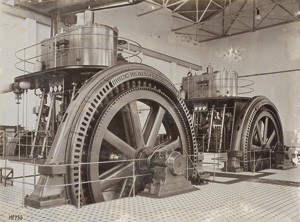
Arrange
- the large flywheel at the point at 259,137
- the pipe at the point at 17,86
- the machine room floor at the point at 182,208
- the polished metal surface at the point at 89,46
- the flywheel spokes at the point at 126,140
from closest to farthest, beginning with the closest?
the machine room floor at the point at 182,208 → the flywheel spokes at the point at 126,140 → the polished metal surface at the point at 89,46 → the pipe at the point at 17,86 → the large flywheel at the point at 259,137

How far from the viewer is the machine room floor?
3.29 metres

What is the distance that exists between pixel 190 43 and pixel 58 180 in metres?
15.3

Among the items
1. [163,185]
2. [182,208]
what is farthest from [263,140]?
[182,208]

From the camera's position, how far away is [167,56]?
15992 mm

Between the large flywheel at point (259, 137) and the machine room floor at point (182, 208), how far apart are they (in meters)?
3.43

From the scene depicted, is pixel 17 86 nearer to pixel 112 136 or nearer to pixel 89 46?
pixel 89 46

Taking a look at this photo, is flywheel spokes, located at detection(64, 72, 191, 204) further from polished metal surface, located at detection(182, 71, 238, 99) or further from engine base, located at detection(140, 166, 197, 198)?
polished metal surface, located at detection(182, 71, 238, 99)

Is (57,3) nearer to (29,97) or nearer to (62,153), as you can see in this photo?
(29,97)

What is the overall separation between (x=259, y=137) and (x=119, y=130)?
508 cm

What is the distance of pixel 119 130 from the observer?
5465 mm

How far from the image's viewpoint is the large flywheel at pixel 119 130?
4.26 metres

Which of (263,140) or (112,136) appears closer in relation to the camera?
(112,136)

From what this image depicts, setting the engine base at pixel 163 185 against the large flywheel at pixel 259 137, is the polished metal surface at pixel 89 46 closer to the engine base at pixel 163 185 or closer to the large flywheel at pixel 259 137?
the engine base at pixel 163 185

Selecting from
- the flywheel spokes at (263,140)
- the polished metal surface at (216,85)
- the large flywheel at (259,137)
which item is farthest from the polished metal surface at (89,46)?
the polished metal surface at (216,85)
